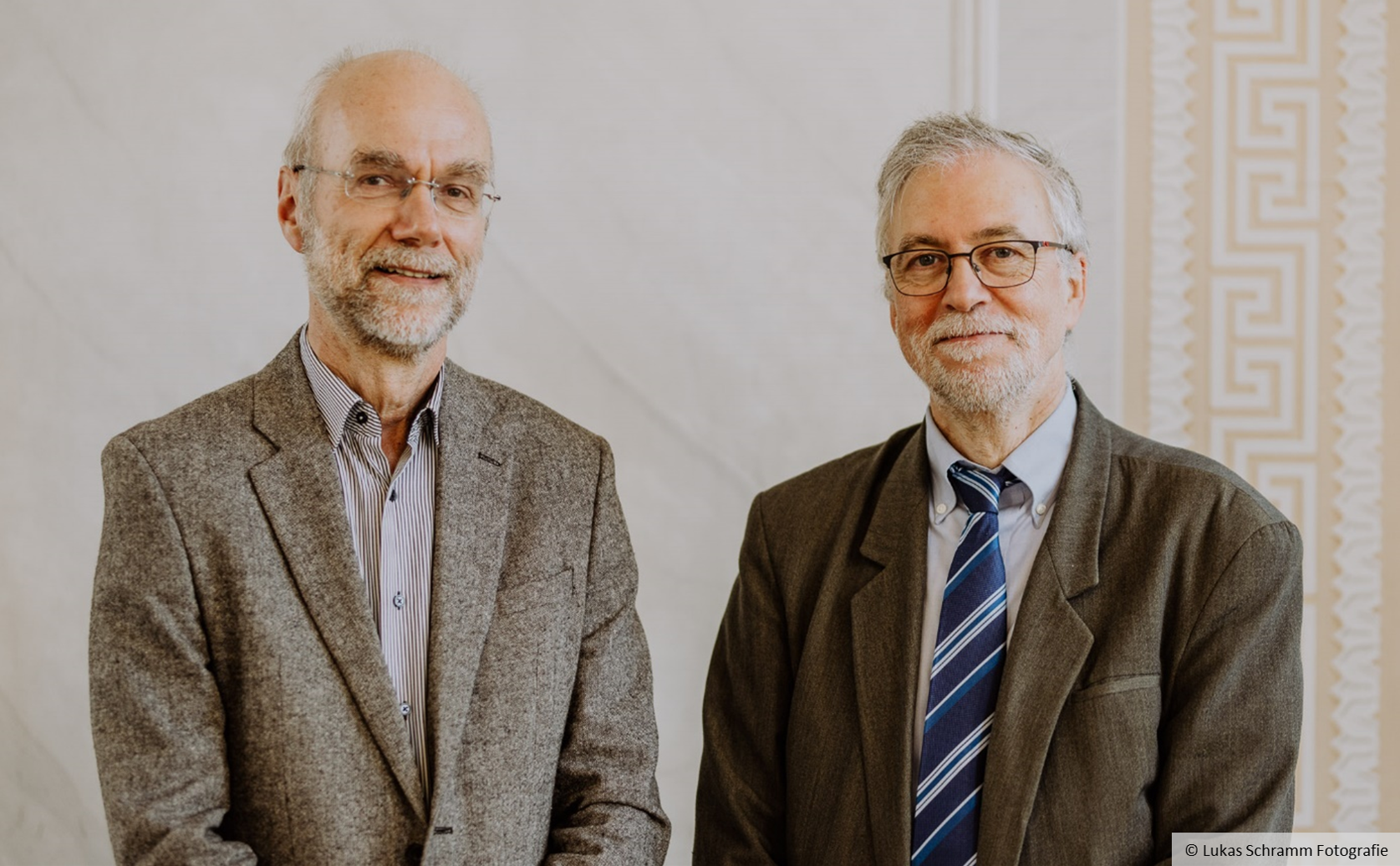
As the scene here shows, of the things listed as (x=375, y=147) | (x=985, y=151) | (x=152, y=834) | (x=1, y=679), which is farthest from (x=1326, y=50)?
(x=1, y=679)

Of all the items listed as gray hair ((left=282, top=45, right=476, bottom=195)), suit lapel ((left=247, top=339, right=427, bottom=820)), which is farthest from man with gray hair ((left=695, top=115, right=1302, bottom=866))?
gray hair ((left=282, top=45, right=476, bottom=195))

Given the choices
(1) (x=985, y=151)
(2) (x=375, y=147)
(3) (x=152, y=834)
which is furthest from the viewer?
(1) (x=985, y=151)

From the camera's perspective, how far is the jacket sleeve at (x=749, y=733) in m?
2.02

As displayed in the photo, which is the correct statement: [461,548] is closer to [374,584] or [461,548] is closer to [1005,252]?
[374,584]

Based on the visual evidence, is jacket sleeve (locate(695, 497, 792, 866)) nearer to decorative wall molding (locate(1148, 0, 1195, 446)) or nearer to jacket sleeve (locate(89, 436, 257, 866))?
jacket sleeve (locate(89, 436, 257, 866))

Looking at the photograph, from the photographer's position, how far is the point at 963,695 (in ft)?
6.11

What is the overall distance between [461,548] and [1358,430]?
1.94 metres

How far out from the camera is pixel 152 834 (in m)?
1.61

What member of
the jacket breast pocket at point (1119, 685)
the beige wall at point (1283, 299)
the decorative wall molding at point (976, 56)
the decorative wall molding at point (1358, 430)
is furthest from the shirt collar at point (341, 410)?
the decorative wall molding at point (1358, 430)

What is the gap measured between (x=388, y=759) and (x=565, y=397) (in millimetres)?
1081

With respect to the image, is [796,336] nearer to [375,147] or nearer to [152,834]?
[375,147]

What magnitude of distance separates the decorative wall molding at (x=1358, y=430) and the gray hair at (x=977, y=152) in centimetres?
94

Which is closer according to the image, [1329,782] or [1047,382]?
[1047,382]

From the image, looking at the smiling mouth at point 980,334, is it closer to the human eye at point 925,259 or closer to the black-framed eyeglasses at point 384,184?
the human eye at point 925,259
